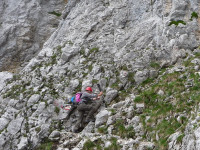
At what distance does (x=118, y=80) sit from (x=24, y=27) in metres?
19.3

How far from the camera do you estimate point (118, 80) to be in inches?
654

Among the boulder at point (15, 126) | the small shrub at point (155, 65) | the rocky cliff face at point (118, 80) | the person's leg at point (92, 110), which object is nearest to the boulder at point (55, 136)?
the rocky cliff face at point (118, 80)

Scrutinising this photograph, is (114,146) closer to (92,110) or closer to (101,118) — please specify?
(101,118)

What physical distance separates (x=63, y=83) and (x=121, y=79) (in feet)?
15.9

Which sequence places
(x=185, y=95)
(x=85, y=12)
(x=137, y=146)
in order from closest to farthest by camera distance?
→ (x=137, y=146), (x=185, y=95), (x=85, y=12)

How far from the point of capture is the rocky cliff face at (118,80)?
10.9 meters

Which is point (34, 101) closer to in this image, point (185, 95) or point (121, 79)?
point (121, 79)

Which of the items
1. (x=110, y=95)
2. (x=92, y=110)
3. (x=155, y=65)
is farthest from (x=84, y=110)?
(x=155, y=65)

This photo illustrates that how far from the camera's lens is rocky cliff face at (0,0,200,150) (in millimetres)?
10852

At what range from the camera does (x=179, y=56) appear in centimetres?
1588

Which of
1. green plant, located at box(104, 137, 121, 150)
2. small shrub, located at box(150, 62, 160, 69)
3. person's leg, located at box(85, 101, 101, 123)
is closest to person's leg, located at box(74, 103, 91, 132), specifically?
person's leg, located at box(85, 101, 101, 123)

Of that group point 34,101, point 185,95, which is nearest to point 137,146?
point 185,95

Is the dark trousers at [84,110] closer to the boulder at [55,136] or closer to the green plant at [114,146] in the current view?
the boulder at [55,136]

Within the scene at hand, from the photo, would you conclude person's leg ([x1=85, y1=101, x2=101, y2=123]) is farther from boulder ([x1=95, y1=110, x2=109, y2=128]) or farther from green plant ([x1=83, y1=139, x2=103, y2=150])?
green plant ([x1=83, y1=139, x2=103, y2=150])
